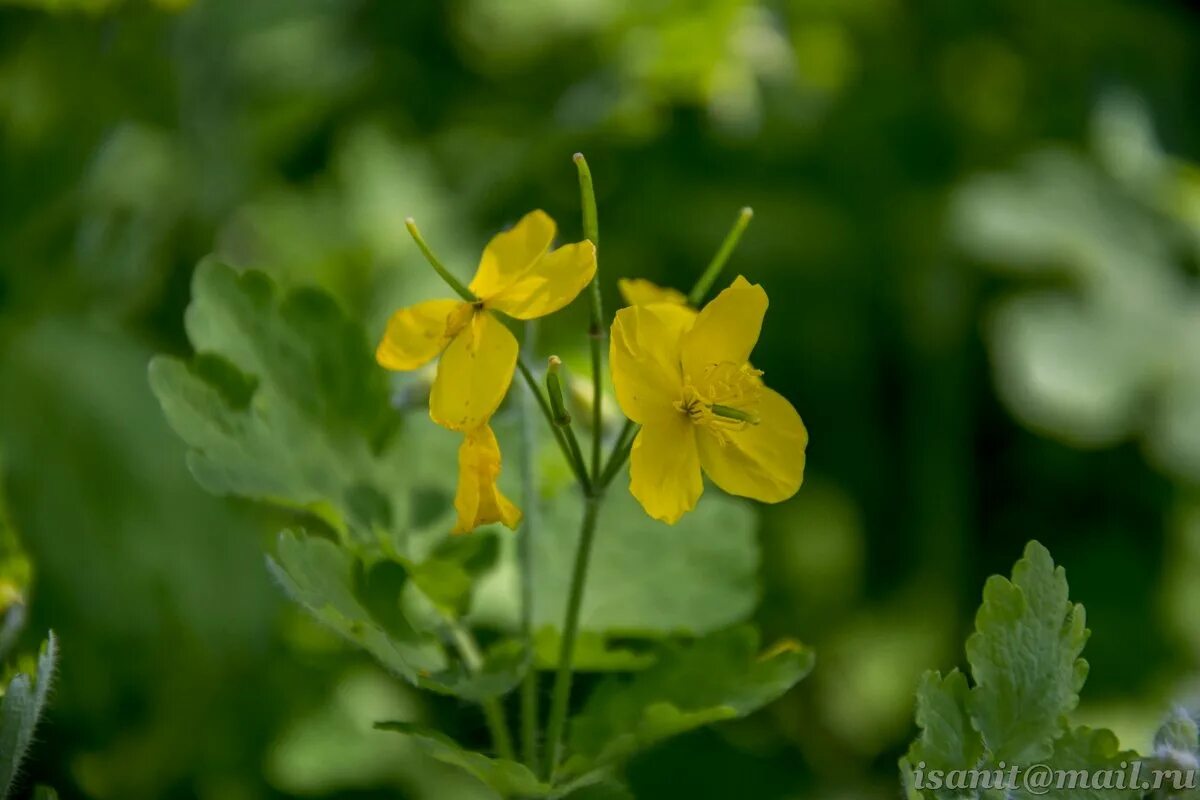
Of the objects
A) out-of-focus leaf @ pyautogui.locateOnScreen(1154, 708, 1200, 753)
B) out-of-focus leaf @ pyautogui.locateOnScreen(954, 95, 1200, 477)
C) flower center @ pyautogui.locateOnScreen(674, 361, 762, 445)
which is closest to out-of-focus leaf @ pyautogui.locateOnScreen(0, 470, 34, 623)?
flower center @ pyautogui.locateOnScreen(674, 361, 762, 445)

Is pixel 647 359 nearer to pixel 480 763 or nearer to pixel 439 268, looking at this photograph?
pixel 439 268

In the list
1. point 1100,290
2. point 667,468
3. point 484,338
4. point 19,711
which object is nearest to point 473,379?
point 484,338

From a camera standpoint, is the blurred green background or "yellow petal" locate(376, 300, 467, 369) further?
the blurred green background

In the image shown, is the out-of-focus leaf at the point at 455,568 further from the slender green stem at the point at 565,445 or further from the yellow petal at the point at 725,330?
the yellow petal at the point at 725,330

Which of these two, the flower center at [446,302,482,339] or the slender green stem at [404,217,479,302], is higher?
the slender green stem at [404,217,479,302]

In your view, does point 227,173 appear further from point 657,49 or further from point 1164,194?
point 1164,194

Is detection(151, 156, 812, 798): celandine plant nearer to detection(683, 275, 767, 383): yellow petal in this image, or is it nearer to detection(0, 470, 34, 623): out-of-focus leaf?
detection(683, 275, 767, 383): yellow petal

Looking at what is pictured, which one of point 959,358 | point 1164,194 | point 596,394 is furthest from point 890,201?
point 596,394
